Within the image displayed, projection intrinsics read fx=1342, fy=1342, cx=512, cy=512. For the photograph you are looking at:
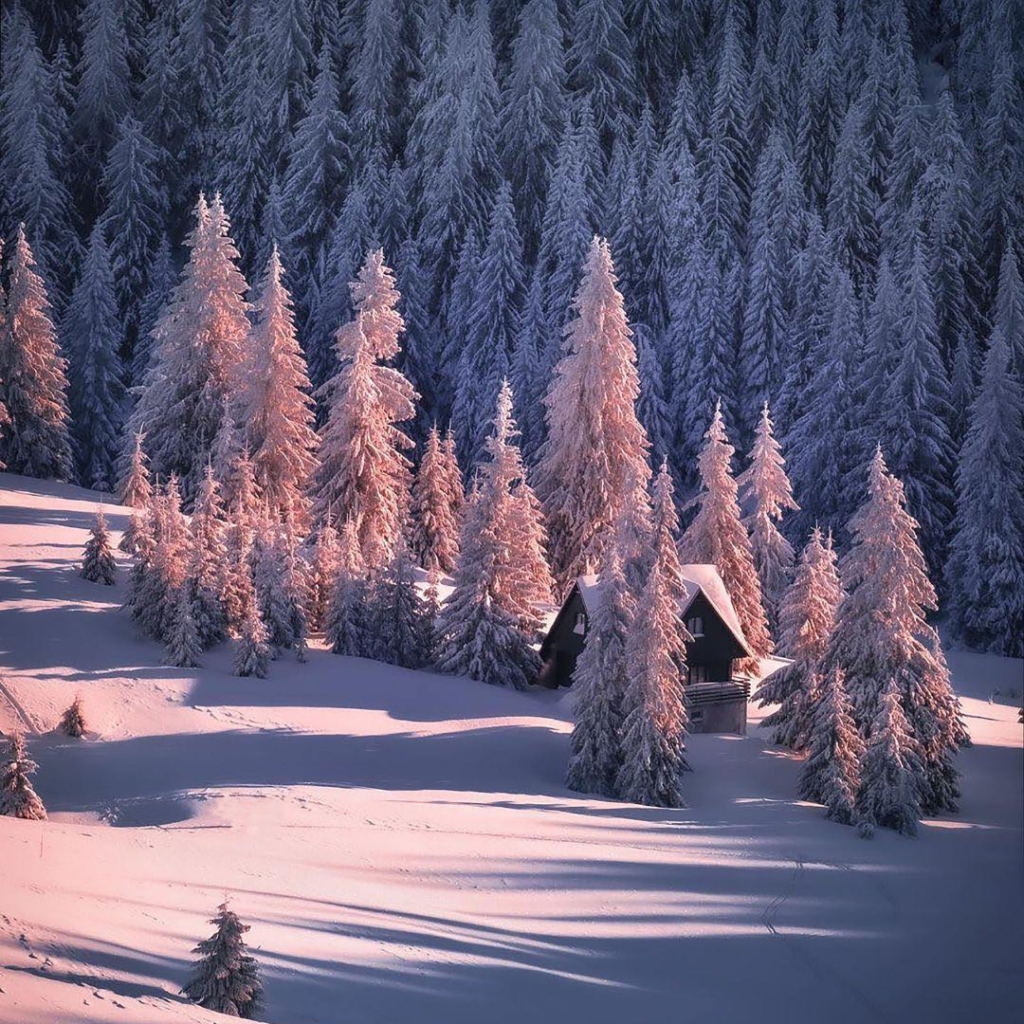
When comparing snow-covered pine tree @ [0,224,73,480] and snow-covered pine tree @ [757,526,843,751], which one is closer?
snow-covered pine tree @ [757,526,843,751]

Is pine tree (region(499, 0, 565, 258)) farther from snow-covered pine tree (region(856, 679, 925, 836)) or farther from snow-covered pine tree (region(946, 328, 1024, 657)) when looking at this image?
snow-covered pine tree (region(856, 679, 925, 836))

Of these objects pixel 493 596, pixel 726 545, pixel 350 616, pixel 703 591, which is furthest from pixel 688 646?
pixel 350 616

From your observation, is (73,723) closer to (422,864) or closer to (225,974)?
(422,864)

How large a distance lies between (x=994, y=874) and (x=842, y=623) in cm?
727

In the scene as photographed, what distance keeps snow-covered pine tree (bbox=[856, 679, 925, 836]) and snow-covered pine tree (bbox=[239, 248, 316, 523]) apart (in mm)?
21193

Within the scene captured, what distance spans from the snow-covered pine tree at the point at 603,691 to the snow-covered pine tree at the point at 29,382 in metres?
23.5

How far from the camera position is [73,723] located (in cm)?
2830

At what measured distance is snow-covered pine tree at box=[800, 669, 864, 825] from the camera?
3084 cm

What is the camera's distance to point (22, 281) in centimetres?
4606

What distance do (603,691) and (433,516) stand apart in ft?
53.1

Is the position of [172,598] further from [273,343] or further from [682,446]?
[682,446]

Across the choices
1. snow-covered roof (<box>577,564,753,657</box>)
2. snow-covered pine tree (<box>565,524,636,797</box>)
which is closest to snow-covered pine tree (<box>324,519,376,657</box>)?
snow-covered roof (<box>577,564,753,657</box>)

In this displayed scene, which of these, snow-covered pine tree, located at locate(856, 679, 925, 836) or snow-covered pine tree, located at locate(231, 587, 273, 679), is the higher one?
snow-covered pine tree, located at locate(231, 587, 273, 679)

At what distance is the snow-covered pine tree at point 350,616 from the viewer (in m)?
36.2
